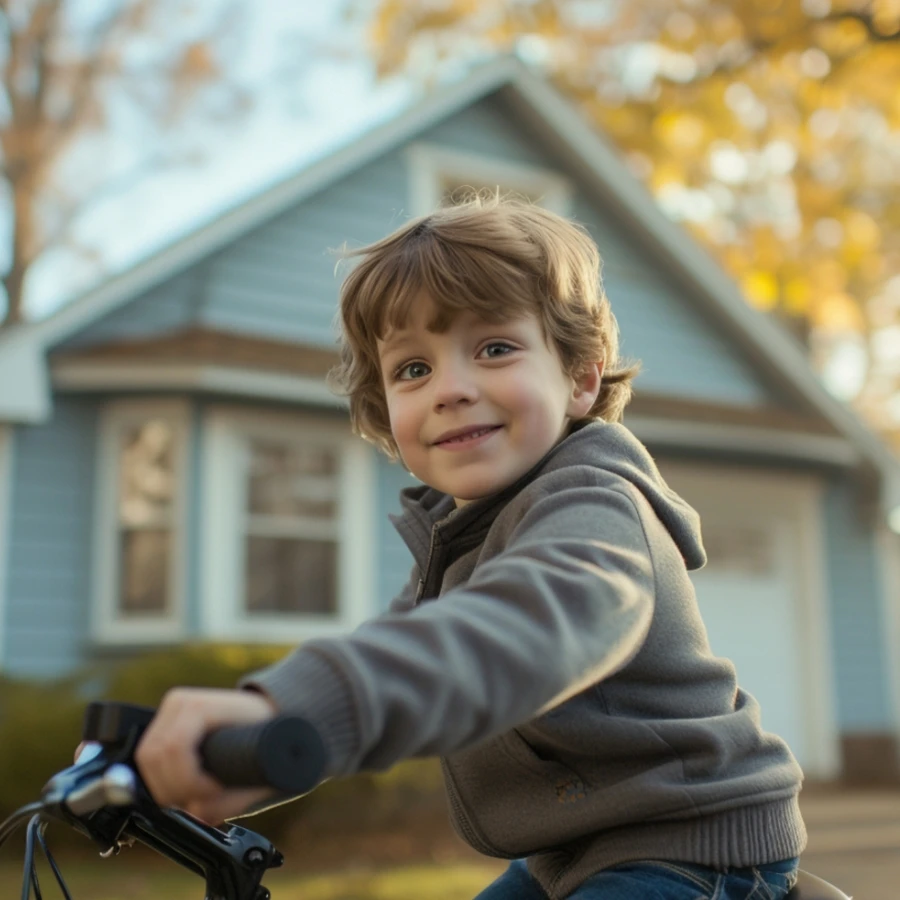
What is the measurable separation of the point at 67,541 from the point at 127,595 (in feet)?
2.16

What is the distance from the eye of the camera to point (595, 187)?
13.4m

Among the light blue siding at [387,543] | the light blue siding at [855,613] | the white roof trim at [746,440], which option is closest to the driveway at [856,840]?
Result: the light blue siding at [855,613]

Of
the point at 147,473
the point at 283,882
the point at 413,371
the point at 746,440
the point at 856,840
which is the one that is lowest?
the point at 856,840

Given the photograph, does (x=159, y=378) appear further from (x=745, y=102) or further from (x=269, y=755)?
(x=745, y=102)

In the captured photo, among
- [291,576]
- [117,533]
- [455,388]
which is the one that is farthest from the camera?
[291,576]

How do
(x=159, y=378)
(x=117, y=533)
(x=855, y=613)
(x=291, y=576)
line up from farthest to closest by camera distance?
(x=855, y=613)
(x=291, y=576)
(x=117, y=533)
(x=159, y=378)

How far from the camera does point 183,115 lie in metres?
21.4

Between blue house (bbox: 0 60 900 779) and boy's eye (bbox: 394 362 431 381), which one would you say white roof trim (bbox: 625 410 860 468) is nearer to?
blue house (bbox: 0 60 900 779)

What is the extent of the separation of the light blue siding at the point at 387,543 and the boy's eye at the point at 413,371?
8831 mm

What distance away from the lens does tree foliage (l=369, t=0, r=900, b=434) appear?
14227mm

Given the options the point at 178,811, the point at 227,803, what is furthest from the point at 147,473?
the point at 227,803

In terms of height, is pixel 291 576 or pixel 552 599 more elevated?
pixel 552 599

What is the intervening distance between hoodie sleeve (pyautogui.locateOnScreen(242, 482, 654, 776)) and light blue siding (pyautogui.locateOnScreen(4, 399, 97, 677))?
8.83 m

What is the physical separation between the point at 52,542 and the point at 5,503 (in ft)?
1.58
